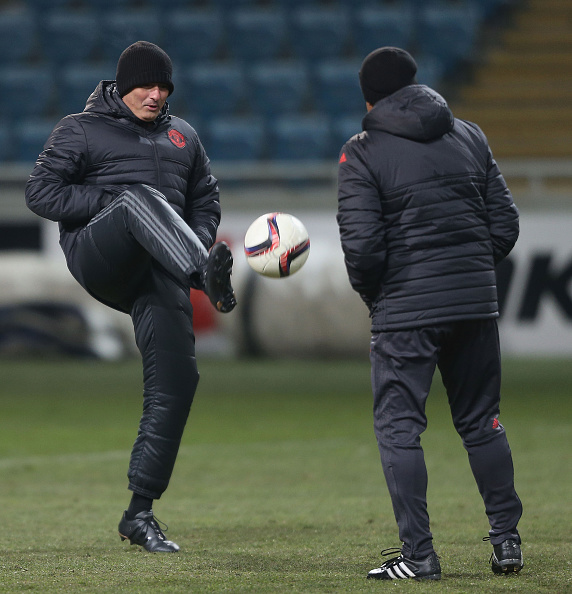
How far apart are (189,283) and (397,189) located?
81 centimetres

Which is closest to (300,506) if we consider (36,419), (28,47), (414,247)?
(414,247)

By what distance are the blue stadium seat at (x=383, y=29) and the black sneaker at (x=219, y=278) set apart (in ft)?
44.3

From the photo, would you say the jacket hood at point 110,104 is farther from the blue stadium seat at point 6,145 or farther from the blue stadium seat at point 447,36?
the blue stadium seat at point 447,36

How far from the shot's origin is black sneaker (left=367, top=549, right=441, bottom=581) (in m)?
3.35

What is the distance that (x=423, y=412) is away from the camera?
346 cm

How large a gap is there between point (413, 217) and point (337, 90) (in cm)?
1331

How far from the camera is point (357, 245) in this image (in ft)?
11.0

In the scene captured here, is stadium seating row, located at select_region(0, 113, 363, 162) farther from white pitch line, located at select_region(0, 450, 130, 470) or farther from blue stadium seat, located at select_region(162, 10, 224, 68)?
white pitch line, located at select_region(0, 450, 130, 470)

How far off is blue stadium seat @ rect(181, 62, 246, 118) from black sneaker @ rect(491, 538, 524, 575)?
44.1ft

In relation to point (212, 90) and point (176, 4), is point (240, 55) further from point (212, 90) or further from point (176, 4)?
point (176, 4)

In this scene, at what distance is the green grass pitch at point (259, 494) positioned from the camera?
346 centimetres

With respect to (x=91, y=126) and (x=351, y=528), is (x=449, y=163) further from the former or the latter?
(x=351, y=528)

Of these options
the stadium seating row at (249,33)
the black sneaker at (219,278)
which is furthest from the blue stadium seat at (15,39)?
the black sneaker at (219,278)

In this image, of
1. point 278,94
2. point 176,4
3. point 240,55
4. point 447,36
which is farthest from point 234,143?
point 447,36
